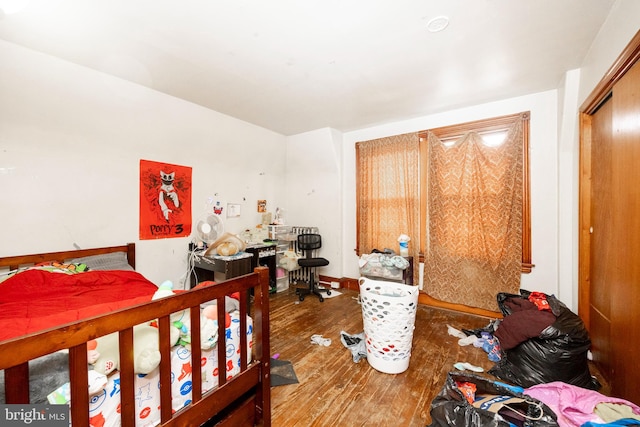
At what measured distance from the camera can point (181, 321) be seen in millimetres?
1163

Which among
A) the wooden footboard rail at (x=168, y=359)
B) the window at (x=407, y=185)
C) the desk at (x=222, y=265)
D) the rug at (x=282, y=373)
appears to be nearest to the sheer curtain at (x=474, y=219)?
the window at (x=407, y=185)

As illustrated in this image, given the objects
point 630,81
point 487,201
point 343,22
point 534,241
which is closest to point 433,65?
point 343,22

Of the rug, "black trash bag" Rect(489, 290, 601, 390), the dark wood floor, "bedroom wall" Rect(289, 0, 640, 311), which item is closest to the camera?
the dark wood floor

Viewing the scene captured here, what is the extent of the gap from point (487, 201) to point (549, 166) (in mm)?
658

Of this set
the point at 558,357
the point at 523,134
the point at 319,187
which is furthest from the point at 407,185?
the point at 558,357

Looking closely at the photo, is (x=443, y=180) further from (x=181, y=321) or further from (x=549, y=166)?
(x=181, y=321)

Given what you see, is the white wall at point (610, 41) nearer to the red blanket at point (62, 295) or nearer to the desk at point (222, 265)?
the red blanket at point (62, 295)

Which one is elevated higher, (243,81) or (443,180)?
(243,81)

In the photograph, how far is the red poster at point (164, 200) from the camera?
2.69 meters

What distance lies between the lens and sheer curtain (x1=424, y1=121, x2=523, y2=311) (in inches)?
109

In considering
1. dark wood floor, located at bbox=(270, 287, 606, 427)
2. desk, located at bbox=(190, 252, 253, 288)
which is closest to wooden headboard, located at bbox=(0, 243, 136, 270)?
desk, located at bbox=(190, 252, 253, 288)

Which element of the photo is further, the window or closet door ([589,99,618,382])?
the window

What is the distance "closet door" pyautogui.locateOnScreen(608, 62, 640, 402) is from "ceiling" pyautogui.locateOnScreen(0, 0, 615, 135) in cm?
68

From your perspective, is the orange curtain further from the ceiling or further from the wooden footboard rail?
the wooden footboard rail
